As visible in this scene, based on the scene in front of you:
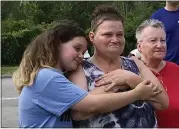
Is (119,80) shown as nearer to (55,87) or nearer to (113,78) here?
(113,78)

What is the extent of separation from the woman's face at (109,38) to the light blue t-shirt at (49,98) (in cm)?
34

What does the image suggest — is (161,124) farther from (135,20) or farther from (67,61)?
(135,20)

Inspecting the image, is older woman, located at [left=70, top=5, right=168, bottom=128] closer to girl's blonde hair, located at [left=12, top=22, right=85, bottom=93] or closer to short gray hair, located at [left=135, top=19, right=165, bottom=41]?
girl's blonde hair, located at [left=12, top=22, right=85, bottom=93]

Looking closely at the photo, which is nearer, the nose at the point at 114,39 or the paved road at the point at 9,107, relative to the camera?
the nose at the point at 114,39

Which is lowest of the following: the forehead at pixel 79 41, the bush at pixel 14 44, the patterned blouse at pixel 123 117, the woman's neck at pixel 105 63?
the bush at pixel 14 44

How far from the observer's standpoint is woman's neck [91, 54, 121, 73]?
2395 millimetres

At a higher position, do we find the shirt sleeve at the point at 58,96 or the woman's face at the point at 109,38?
the woman's face at the point at 109,38

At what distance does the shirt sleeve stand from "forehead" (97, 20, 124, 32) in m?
0.43

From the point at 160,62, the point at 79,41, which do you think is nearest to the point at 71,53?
the point at 79,41

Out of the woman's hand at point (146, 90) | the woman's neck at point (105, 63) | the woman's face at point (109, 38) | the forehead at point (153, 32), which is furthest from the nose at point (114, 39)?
the forehead at point (153, 32)

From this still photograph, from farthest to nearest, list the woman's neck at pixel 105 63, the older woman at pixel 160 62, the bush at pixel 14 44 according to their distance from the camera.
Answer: the bush at pixel 14 44 < the older woman at pixel 160 62 < the woman's neck at pixel 105 63

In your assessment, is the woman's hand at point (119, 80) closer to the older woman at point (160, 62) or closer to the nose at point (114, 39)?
the nose at point (114, 39)

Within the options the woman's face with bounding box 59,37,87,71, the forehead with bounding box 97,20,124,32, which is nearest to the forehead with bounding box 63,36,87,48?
the woman's face with bounding box 59,37,87,71

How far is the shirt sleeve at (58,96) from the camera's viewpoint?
2.12m
